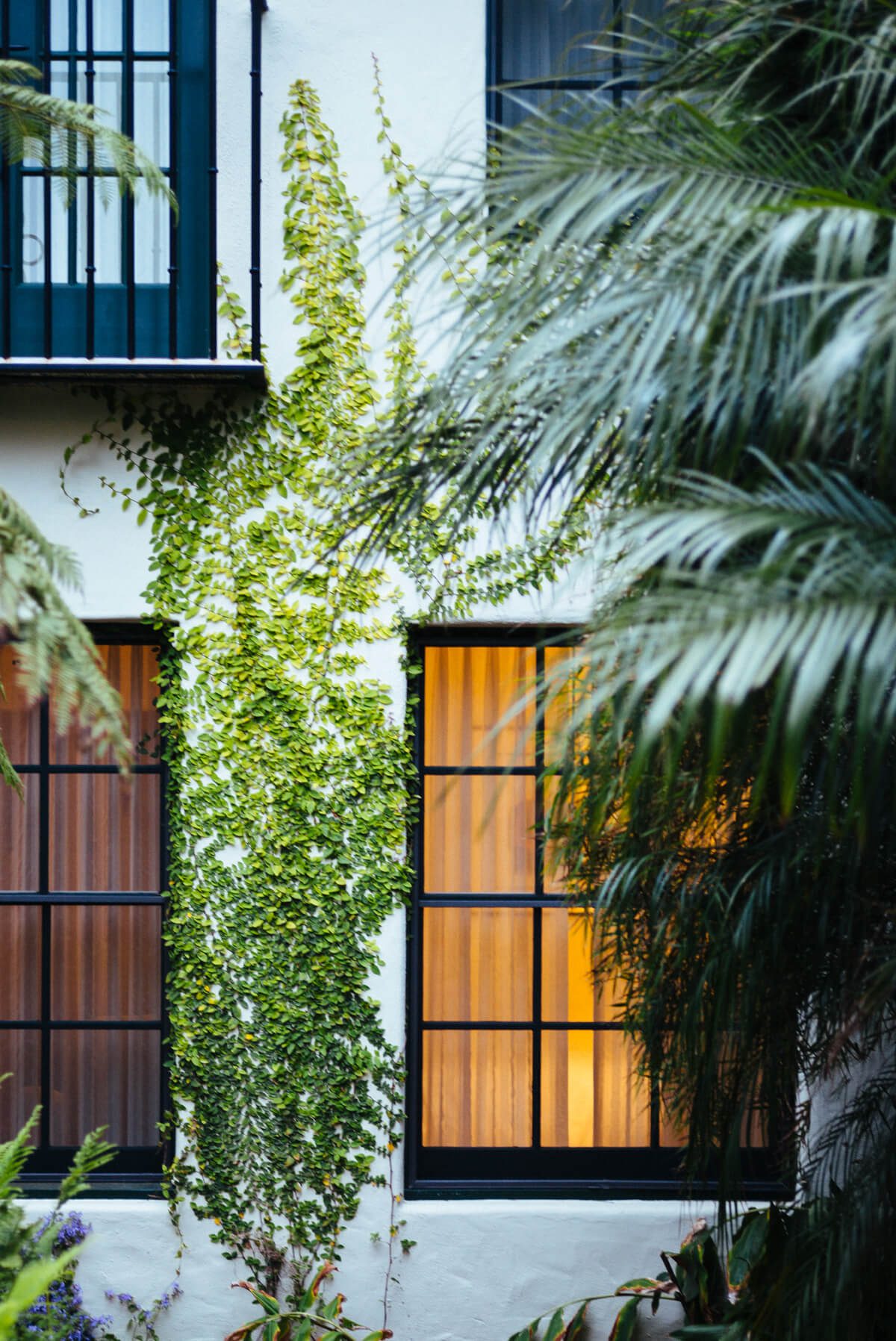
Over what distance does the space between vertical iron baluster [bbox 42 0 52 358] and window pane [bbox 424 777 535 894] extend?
6.39ft

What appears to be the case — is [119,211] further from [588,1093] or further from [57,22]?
[588,1093]

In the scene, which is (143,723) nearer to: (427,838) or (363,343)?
(427,838)

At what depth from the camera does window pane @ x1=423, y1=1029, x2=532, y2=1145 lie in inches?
144

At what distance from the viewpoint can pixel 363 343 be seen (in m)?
3.49

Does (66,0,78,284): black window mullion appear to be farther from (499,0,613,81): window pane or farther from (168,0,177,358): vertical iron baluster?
(499,0,613,81): window pane

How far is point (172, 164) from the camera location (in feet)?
11.2

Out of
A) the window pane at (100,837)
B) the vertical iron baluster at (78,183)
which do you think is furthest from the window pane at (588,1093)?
the vertical iron baluster at (78,183)

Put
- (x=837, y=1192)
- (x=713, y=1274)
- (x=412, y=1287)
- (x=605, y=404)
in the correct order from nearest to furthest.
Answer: (x=605, y=404)
(x=837, y=1192)
(x=713, y=1274)
(x=412, y=1287)

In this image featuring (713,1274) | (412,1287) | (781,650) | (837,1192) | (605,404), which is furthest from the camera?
(412,1287)

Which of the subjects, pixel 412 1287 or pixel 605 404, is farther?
pixel 412 1287

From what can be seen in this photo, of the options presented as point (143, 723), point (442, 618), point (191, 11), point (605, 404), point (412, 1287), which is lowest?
point (412, 1287)

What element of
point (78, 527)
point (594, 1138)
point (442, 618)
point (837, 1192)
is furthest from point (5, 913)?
point (837, 1192)

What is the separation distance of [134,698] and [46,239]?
1.52 m

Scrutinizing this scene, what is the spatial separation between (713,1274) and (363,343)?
309cm
